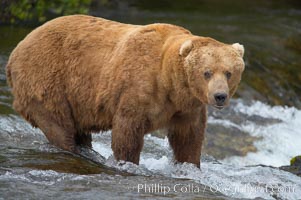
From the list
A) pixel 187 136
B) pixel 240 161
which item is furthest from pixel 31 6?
pixel 187 136

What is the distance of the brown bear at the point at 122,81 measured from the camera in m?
7.32

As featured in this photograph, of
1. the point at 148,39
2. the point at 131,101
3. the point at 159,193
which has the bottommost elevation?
the point at 159,193

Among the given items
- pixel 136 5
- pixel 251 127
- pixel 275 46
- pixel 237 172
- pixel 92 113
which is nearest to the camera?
pixel 92 113

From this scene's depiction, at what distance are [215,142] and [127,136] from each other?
13.4ft

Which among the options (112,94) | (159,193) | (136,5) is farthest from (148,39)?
(136,5)

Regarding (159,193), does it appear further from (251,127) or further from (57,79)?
(251,127)

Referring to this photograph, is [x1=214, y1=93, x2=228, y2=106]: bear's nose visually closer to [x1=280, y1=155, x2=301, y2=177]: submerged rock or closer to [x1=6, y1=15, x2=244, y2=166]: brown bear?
[x1=6, y1=15, x2=244, y2=166]: brown bear

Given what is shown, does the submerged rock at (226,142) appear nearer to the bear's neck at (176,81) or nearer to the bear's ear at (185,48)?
the bear's neck at (176,81)

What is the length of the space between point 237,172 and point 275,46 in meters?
7.07

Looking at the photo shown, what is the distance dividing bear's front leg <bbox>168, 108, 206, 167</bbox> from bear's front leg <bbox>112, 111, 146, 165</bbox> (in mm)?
381

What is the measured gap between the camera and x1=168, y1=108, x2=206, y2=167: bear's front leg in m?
7.79

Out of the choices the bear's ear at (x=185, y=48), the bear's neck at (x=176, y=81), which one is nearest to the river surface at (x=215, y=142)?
the bear's neck at (x=176, y=81)

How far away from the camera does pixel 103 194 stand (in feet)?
22.2

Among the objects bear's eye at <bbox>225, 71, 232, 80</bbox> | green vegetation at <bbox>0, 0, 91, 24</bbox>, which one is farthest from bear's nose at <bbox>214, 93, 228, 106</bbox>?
green vegetation at <bbox>0, 0, 91, 24</bbox>
